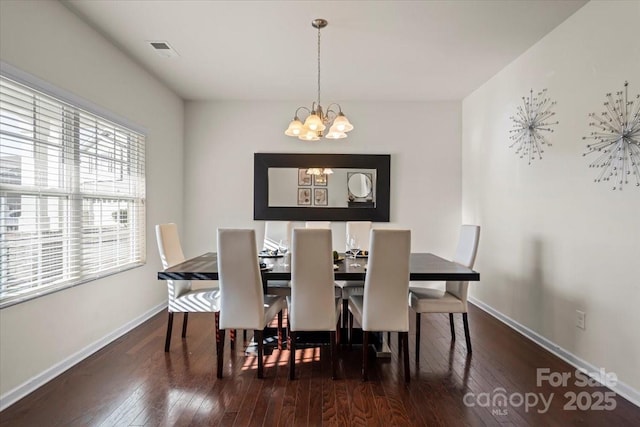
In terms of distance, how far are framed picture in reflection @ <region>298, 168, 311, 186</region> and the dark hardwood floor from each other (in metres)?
2.40

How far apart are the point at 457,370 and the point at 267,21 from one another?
10.2ft

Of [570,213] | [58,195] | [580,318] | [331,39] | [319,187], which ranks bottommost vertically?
[580,318]

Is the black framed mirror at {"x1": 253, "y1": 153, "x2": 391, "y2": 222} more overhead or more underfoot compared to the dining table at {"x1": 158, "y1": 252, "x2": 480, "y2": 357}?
more overhead

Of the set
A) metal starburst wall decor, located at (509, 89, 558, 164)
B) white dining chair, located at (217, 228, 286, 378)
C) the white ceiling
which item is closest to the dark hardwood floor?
white dining chair, located at (217, 228, 286, 378)

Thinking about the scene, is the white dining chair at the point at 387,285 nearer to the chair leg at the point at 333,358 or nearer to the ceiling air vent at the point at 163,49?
the chair leg at the point at 333,358

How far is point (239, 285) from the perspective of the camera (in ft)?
7.91

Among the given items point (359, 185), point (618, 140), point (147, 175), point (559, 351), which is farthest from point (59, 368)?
point (618, 140)

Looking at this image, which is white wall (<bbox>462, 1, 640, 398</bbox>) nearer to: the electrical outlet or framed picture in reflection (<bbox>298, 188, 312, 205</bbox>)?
the electrical outlet

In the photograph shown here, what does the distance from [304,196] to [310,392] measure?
9.43 ft

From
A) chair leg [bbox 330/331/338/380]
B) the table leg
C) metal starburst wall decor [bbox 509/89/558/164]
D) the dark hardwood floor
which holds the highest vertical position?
metal starburst wall decor [bbox 509/89/558/164]

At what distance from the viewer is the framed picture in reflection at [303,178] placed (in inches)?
187

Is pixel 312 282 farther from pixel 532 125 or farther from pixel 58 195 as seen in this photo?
pixel 532 125

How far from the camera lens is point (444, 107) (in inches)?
189

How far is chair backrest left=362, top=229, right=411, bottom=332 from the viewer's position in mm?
2336
